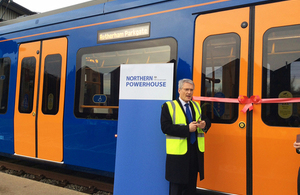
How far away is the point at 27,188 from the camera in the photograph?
13.3 ft

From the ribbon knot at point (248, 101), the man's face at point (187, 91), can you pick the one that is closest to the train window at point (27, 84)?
the man's face at point (187, 91)

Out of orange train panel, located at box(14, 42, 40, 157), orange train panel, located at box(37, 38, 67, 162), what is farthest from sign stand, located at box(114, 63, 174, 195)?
orange train panel, located at box(14, 42, 40, 157)

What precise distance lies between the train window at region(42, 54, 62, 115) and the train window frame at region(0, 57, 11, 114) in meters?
1.12

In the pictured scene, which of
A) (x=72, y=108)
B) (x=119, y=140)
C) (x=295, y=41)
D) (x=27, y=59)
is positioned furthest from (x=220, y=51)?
(x=27, y=59)

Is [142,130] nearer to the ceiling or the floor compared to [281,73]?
nearer to the floor

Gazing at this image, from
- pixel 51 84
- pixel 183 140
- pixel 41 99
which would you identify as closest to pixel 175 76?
pixel 183 140

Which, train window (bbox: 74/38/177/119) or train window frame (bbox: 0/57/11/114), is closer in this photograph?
train window (bbox: 74/38/177/119)

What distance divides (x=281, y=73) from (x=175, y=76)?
123cm

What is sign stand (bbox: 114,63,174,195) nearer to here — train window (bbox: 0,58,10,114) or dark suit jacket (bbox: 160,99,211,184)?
dark suit jacket (bbox: 160,99,211,184)

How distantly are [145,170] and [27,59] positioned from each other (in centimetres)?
340

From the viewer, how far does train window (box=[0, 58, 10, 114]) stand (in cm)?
488

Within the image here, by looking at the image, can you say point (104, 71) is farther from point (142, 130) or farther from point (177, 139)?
point (177, 139)

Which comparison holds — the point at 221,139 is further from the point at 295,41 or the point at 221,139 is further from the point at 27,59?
the point at 27,59

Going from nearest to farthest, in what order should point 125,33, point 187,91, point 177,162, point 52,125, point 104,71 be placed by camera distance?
point 177,162 < point 187,91 < point 125,33 < point 104,71 < point 52,125
